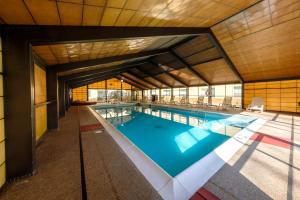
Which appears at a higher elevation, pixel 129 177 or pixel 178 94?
pixel 178 94

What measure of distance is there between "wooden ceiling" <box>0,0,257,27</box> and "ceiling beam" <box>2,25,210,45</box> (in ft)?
0.25

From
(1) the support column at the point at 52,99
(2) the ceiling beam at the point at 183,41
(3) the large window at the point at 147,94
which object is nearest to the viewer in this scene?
(1) the support column at the point at 52,99

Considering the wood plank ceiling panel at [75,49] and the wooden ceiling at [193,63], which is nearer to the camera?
the wood plank ceiling panel at [75,49]

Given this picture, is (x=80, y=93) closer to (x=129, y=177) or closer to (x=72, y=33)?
(x=72, y=33)

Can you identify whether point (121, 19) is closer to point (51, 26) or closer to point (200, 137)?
point (51, 26)

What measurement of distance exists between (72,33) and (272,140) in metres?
4.92

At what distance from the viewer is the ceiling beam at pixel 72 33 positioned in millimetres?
1923

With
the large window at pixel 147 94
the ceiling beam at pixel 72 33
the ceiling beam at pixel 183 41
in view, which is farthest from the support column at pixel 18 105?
the large window at pixel 147 94

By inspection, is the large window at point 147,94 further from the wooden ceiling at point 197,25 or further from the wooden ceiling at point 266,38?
the wooden ceiling at point 266,38

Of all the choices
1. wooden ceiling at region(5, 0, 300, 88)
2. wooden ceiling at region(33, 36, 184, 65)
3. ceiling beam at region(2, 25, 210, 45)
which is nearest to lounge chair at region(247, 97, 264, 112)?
wooden ceiling at region(5, 0, 300, 88)

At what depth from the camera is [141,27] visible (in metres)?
3.26

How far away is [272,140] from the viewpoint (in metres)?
3.48

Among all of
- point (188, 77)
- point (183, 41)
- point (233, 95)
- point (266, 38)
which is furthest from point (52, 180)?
point (233, 95)

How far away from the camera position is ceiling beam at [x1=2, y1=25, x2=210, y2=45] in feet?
6.31
